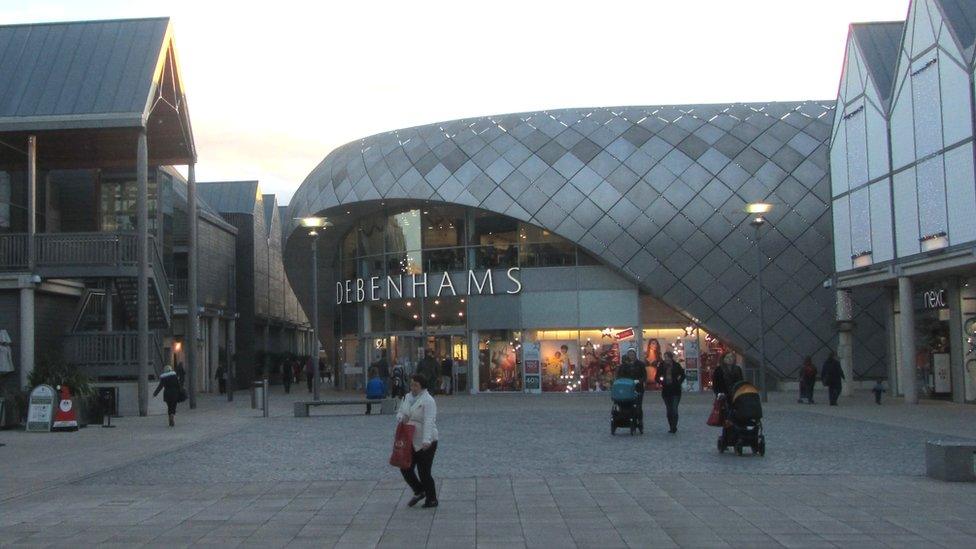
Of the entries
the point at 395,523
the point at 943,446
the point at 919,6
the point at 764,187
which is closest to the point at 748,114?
the point at 764,187

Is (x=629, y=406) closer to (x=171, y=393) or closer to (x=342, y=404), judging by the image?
(x=342, y=404)

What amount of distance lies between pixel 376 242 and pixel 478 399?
9829mm

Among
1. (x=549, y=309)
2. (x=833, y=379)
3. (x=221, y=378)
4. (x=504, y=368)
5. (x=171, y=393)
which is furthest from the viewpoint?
(x=221, y=378)

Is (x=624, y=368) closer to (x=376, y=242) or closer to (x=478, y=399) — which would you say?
(x=478, y=399)

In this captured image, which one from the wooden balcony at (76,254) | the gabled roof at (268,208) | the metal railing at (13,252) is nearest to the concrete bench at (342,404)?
the wooden balcony at (76,254)

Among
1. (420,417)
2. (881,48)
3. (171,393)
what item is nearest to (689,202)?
(881,48)

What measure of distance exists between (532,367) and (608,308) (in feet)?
10.7

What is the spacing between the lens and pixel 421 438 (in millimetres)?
10469

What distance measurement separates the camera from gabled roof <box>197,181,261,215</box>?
57.4 meters

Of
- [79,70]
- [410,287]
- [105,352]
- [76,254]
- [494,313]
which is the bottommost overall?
[105,352]

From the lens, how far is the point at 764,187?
122ft

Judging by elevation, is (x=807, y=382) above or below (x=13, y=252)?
below

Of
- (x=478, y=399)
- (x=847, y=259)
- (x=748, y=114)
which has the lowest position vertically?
(x=478, y=399)

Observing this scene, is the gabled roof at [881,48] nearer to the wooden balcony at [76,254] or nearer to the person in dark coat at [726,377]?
the person in dark coat at [726,377]
